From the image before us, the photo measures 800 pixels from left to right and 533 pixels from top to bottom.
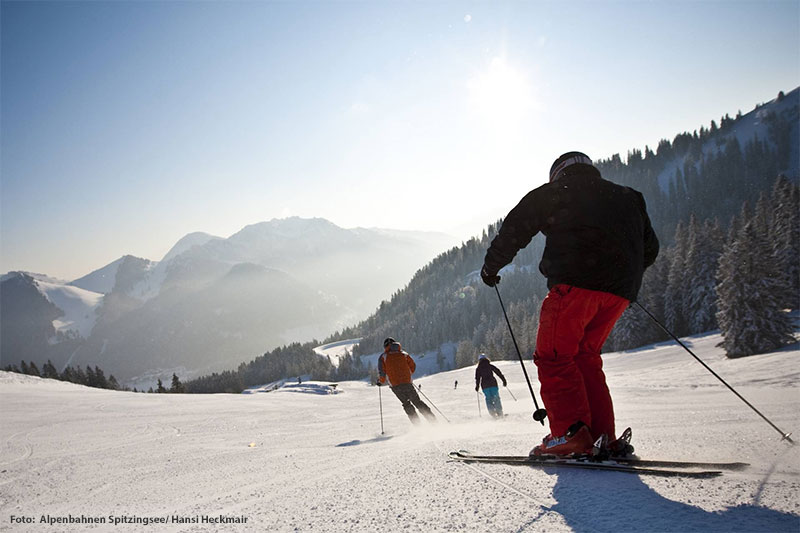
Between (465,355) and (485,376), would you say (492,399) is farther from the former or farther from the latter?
(465,355)

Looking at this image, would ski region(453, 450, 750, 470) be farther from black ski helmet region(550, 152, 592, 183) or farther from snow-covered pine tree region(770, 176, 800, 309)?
snow-covered pine tree region(770, 176, 800, 309)

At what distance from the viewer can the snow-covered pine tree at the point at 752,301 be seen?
23188mm

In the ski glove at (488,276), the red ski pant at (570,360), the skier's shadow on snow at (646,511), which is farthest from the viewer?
the ski glove at (488,276)

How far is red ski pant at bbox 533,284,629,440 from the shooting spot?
2486mm

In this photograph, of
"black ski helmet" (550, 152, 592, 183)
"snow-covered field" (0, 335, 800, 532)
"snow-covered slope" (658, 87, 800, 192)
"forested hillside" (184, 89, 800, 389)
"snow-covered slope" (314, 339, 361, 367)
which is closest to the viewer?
"snow-covered field" (0, 335, 800, 532)

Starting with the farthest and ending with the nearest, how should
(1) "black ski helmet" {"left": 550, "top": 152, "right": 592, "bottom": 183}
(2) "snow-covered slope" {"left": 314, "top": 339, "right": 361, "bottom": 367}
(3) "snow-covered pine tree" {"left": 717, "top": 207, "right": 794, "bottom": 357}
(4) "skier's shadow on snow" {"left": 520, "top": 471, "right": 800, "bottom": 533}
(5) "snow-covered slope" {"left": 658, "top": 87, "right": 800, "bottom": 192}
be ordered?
(5) "snow-covered slope" {"left": 658, "top": 87, "right": 800, "bottom": 192} → (2) "snow-covered slope" {"left": 314, "top": 339, "right": 361, "bottom": 367} → (3) "snow-covered pine tree" {"left": 717, "top": 207, "right": 794, "bottom": 357} → (1) "black ski helmet" {"left": 550, "top": 152, "right": 592, "bottom": 183} → (4) "skier's shadow on snow" {"left": 520, "top": 471, "right": 800, "bottom": 533}

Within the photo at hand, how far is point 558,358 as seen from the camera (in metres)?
2.52

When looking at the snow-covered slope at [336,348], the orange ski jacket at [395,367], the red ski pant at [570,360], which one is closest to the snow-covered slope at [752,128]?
the snow-covered slope at [336,348]

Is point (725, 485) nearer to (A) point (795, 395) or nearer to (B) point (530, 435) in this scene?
(B) point (530, 435)

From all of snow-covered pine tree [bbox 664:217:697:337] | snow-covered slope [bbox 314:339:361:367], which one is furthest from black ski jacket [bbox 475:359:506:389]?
snow-covered slope [bbox 314:339:361:367]

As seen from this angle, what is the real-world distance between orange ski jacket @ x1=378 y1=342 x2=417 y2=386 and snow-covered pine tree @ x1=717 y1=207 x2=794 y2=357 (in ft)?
85.0

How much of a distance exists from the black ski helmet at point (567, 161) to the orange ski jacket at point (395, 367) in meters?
5.77

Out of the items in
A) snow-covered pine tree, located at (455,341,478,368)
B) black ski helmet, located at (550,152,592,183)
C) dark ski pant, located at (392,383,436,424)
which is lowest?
snow-covered pine tree, located at (455,341,478,368)

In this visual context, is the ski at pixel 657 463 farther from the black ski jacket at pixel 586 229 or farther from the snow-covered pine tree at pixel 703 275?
the snow-covered pine tree at pixel 703 275
